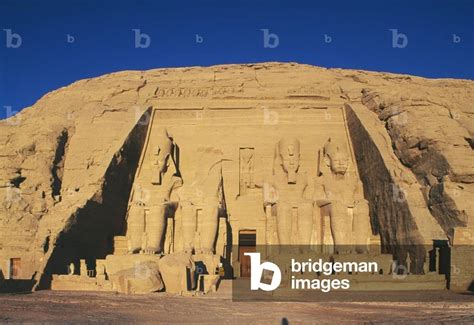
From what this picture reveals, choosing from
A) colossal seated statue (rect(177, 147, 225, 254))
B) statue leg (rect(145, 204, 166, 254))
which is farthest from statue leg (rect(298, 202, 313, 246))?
statue leg (rect(145, 204, 166, 254))

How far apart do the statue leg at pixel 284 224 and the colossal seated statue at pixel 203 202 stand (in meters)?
1.64

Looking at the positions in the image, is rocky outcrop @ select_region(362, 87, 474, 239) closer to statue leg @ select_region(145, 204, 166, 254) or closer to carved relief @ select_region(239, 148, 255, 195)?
carved relief @ select_region(239, 148, 255, 195)

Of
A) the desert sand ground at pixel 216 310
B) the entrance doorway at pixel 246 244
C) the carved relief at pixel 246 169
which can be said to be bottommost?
the desert sand ground at pixel 216 310

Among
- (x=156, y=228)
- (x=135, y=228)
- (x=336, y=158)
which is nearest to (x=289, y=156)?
(x=336, y=158)

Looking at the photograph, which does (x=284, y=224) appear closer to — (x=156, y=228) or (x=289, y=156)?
(x=289, y=156)

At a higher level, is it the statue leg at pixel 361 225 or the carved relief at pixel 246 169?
the carved relief at pixel 246 169

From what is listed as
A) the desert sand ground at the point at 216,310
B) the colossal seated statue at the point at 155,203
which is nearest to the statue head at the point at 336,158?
the colossal seated statue at the point at 155,203

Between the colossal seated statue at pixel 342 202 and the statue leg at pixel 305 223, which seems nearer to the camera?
the colossal seated statue at pixel 342 202

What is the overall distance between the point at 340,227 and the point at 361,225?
579 mm

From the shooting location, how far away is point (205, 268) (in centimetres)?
1513

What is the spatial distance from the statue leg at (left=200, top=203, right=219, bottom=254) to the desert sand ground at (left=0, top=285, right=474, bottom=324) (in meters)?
4.46

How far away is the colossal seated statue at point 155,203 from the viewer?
53.4 feet

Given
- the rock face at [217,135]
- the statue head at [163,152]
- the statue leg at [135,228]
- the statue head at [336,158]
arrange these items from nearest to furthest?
the rock face at [217,135]
the statue leg at [135,228]
the statue head at [336,158]
the statue head at [163,152]

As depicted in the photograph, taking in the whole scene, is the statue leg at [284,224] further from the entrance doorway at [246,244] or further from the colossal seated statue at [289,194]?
the entrance doorway at [246,244]
